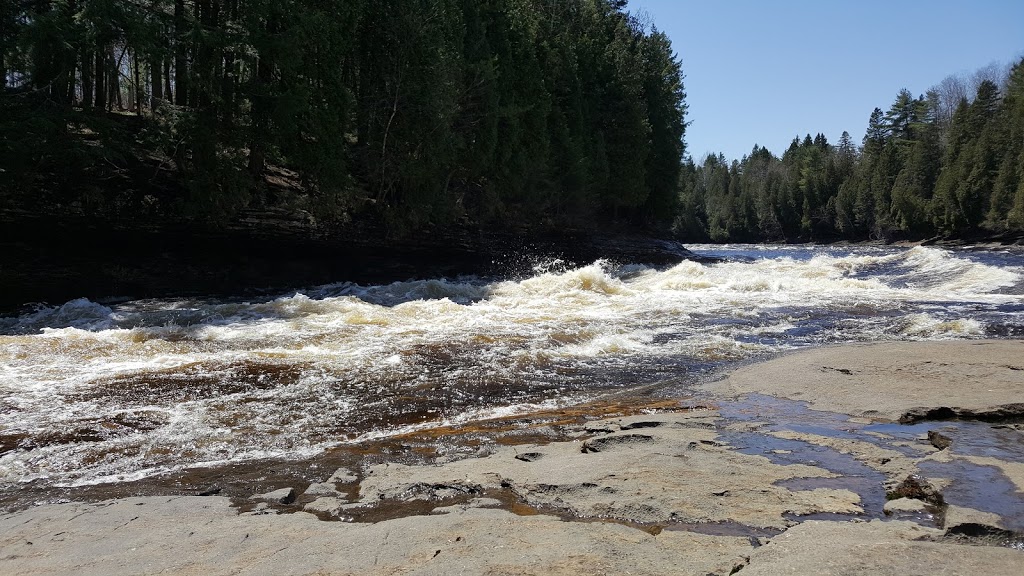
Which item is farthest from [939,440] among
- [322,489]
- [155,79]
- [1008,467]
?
[155,79]

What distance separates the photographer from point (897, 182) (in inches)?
2781

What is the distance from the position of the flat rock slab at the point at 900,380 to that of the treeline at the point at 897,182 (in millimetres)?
46659

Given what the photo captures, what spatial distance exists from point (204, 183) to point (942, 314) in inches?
727

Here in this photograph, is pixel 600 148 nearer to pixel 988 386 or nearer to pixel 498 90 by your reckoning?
pixel 498 90

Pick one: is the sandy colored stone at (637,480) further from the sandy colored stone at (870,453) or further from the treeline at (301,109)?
the treeline at (301,109)

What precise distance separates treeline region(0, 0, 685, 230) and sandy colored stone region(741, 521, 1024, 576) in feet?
54.4

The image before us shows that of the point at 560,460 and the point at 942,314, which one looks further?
the point at 942,314

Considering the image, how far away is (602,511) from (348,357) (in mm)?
6353

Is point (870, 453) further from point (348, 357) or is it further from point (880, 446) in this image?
point (348, 357)

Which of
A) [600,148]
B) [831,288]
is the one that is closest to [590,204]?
[600,148]

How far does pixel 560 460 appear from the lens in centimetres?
475

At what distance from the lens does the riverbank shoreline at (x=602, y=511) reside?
304 cm

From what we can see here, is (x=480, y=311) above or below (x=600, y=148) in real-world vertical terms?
below

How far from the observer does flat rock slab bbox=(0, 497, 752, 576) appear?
3014 millimetres
